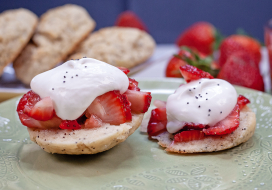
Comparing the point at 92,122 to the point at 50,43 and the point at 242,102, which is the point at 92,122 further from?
the point at 50,43

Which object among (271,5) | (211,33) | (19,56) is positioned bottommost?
(19,56)

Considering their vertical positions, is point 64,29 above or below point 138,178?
above

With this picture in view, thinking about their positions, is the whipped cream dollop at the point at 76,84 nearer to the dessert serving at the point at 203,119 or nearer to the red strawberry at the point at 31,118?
the red strawberry at the point at 31,118

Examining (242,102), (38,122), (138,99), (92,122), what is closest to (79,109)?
(92,122)

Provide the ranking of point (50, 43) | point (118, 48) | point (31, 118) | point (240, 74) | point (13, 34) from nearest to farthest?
point (31, 118) → point (240, 74) → point (13, 34) → point (50, 43) → point (118, 48)

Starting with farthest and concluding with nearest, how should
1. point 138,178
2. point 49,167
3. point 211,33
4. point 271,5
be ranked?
point 271,5, point 211,33, point 49,167, point 138,178

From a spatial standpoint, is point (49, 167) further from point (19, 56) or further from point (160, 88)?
point (19, 56)

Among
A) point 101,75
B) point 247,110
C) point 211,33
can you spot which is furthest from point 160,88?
point 211,33
